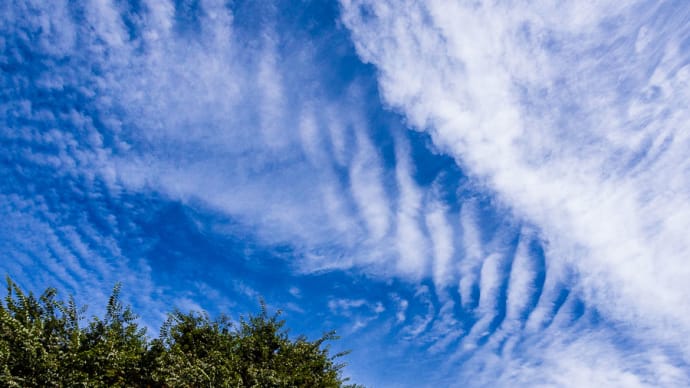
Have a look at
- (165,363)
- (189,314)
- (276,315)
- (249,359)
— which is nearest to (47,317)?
(165,363)

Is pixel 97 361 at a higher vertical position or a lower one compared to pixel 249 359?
lower

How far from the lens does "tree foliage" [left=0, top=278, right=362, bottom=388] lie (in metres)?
13.1

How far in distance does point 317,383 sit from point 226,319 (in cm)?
739

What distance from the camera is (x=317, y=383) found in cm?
2275

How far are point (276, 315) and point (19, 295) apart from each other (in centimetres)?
1450

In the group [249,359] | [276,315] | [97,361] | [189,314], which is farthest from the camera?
[276,315]

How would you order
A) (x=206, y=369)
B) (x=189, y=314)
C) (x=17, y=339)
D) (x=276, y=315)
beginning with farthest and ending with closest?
(x=276, y=315) → (x=189, y=314) → (x=206, y=369) → (x=17, y=339)

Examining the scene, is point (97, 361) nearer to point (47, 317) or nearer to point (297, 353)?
point (47, 317)

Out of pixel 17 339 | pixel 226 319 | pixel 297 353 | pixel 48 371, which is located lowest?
pixel 48 371

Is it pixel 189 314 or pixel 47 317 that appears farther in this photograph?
pixel 189 314

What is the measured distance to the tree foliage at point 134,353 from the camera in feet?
43.1

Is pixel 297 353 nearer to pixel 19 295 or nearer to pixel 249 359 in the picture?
pixel 249 359

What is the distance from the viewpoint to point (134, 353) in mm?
16531

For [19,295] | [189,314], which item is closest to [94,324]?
[19,295]
